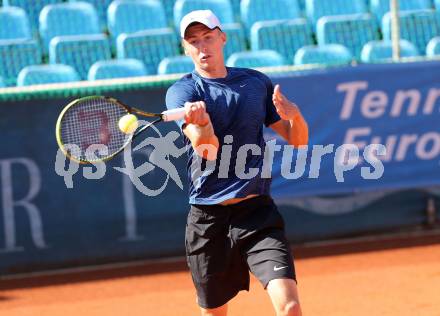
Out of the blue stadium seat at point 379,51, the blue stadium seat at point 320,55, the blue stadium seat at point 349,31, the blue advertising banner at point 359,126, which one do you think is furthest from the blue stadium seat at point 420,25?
the blue advertising banner at point 359,126

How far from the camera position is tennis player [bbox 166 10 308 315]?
174 inches

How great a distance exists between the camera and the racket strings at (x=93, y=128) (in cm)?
518

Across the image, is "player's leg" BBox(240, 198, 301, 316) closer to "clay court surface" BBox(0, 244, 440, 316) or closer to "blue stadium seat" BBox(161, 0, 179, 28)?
"clay court surface" BBox(0, 244, 440, 316)

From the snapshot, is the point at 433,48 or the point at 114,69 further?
the point at 433,48

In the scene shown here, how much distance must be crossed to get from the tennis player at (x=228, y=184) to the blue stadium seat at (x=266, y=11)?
6047mm

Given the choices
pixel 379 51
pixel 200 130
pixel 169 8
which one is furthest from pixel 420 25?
pixel 200 130

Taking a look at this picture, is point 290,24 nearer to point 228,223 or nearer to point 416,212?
point 416,212

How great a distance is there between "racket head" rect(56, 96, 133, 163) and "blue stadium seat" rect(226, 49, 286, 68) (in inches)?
158

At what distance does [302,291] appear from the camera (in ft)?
23.2

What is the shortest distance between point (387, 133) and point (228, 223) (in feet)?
13.8

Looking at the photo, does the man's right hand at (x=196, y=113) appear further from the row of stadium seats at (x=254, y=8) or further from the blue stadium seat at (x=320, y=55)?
the row of stadium seats at (x=254, y=8)

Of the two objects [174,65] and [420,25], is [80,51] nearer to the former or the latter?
[174,65]

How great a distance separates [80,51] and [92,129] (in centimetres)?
453

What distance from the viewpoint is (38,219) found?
8.06 meters
